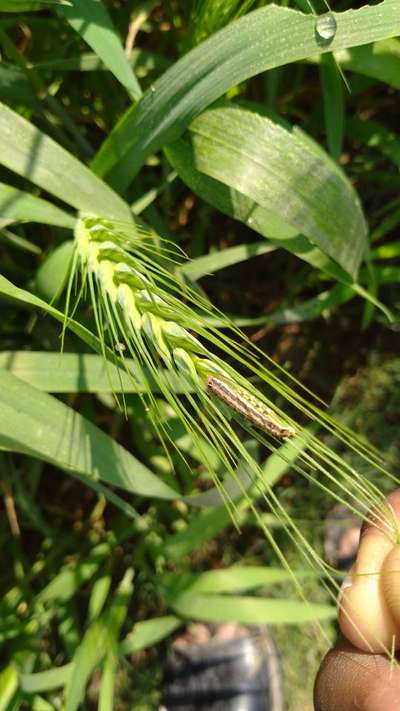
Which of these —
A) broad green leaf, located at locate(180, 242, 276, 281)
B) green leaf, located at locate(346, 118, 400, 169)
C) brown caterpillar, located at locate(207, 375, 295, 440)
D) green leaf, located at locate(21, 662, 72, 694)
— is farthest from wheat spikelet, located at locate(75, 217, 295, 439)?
green leaf, located at locate(21, 662, 72, 694)

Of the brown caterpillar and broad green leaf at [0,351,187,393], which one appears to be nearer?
the brown caterpillar

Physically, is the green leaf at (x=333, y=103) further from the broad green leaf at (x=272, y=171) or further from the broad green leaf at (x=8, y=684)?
the broad green leaf at (x=8, y=684)

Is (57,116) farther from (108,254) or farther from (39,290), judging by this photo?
(108,254)

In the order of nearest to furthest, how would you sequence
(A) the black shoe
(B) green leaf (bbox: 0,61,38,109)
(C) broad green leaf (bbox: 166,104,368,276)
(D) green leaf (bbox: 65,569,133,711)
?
(C) broad green leaf (bbox: 166,104,368,276) → (B) green leaf (bbox: 0,61,38,109) → (D) green leaf (bbox: 65,569,133,711) → (A) the black shoe

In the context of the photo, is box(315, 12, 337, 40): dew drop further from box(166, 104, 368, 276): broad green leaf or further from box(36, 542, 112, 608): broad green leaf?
box(36, 542, 112, 608): broad green leaf

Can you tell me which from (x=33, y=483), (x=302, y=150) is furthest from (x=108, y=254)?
(x=33, y=483)

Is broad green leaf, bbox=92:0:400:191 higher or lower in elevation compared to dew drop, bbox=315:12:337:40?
lower
